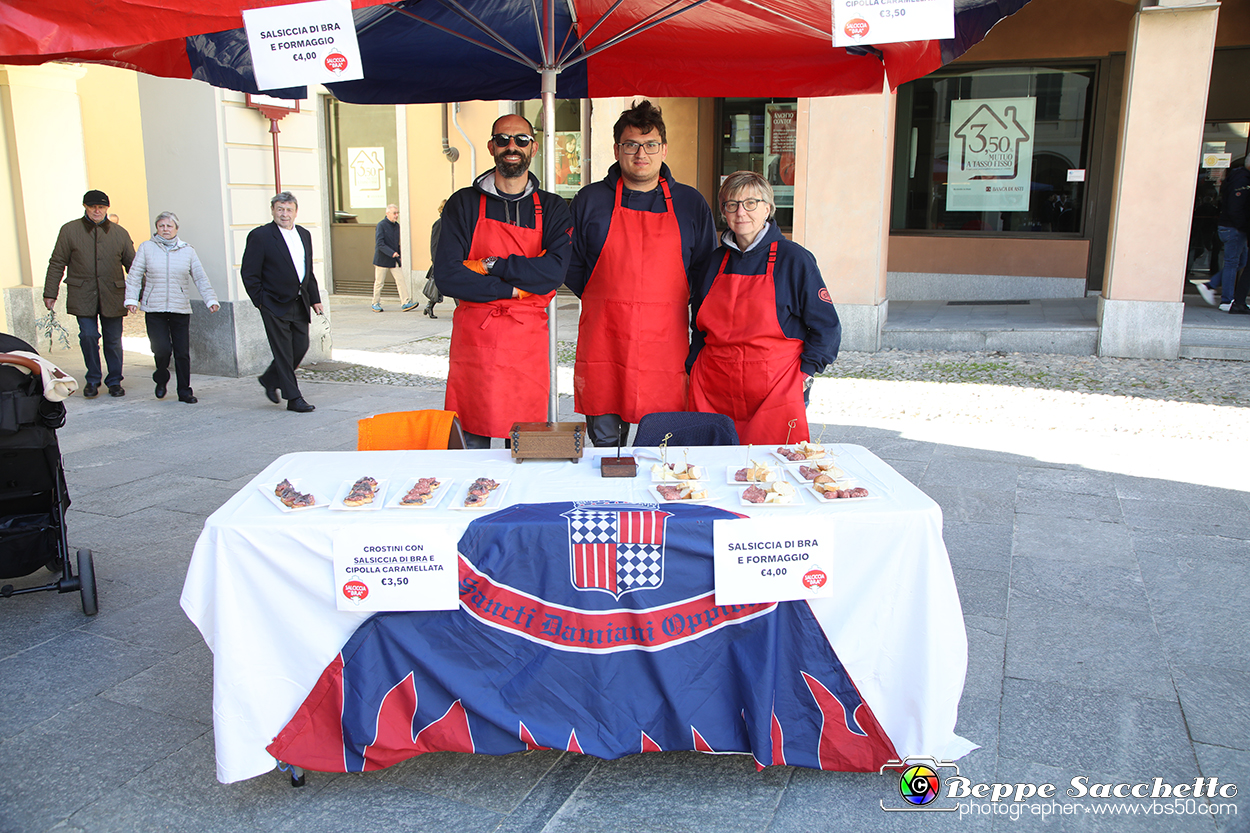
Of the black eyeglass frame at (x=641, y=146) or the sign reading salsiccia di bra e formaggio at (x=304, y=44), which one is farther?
the black eyeglass frame at (x=641, y=146)

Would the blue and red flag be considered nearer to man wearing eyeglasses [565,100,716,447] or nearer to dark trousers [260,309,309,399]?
man wearing eyeglasses [565,100,716,447]

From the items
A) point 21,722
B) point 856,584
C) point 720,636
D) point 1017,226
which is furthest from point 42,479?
point 1017,226

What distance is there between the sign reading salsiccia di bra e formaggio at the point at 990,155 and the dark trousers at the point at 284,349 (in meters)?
8.91

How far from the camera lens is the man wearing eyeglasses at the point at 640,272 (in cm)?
396

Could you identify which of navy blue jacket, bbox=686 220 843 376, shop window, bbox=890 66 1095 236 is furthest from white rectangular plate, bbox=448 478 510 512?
shop window, bbox=890 66 1095 236

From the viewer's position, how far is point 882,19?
2.81 meters

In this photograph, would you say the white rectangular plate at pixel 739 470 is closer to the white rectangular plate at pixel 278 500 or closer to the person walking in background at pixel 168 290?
the white rectangular plate at pixel 278 500

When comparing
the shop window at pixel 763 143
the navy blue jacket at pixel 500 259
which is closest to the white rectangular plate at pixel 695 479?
the navy blue jacket at pixel 500 259

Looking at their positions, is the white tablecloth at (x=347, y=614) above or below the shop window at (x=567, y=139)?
below

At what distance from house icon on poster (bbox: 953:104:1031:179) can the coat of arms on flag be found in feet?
37.4

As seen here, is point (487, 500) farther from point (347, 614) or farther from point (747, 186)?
point (747, 186)

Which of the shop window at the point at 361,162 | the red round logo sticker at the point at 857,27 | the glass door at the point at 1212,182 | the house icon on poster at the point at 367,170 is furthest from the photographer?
the house icon on poster at the point at 367,170

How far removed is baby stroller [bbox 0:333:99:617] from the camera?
11.5 feet

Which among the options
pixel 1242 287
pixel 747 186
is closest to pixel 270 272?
pixel 747 186
